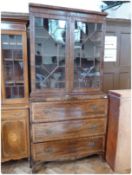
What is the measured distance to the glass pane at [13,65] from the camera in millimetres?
1802

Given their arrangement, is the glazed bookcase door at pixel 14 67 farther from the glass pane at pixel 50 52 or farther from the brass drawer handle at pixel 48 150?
the brass drawer handle at pixel 48 150

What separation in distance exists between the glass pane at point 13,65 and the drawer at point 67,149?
0.65m

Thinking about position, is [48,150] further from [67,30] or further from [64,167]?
[67,30]

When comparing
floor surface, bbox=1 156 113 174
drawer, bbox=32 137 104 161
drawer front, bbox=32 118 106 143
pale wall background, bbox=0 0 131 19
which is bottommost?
floor surface, bbox=1 156 113 174

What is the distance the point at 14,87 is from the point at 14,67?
0.22 metres

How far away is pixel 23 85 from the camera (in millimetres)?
1907

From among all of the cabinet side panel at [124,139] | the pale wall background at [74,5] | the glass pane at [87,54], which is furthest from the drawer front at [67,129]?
the pale wall background at [74,5]

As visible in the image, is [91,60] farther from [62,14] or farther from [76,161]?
[76,161]

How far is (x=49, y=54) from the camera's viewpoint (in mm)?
1840

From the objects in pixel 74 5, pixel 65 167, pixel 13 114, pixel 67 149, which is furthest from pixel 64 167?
pixel 74 5

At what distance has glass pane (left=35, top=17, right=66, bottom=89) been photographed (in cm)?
176

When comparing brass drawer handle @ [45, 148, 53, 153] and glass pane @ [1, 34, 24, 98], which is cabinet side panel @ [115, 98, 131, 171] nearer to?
brass drawer handle @ [45, 148, 53, 153]

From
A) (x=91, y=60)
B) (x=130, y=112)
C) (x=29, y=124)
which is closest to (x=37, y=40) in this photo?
(x=91, y=60)

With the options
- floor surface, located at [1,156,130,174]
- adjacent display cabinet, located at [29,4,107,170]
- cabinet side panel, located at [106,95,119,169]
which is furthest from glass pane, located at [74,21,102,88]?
floor surface, located at [1,156,130,174]
